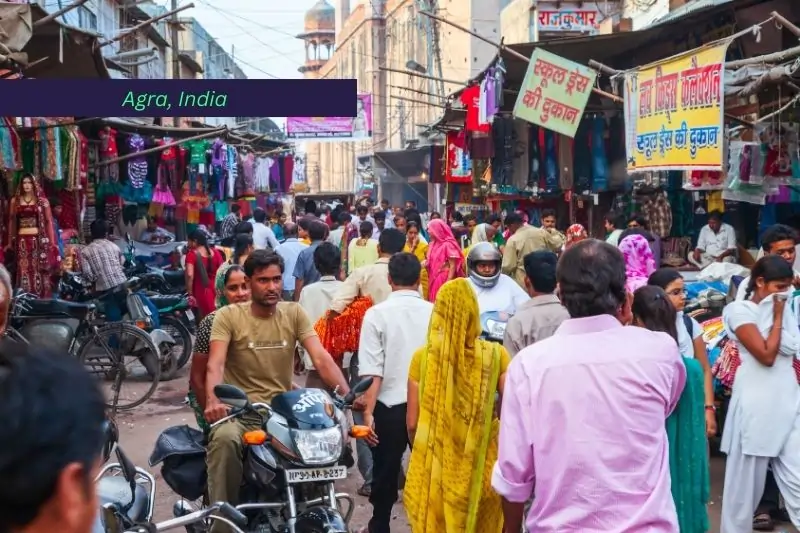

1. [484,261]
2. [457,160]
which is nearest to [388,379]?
[484,261]

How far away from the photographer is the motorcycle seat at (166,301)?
11.6 metres

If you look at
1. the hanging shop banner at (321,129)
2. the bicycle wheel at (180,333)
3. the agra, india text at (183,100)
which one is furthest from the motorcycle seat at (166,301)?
the hanging shop banner at (321,129)

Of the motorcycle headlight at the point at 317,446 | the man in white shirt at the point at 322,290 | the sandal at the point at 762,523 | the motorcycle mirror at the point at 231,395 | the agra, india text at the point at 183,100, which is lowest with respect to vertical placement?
the sandal at the point at 762,523

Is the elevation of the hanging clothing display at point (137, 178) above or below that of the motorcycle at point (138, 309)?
above

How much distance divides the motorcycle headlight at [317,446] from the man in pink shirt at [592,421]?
51.9 inches

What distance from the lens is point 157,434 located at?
8875mm

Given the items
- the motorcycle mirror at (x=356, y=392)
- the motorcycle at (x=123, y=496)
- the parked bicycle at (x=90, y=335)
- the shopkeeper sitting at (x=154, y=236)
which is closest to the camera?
the motorcycle at (x=123, y=496)

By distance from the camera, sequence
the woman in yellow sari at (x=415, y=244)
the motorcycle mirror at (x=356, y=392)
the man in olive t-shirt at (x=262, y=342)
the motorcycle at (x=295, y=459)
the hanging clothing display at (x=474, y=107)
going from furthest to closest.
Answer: the hanging clothing display at (x=474, y=107)
the woman in yellow sari at (x=415, y=244)
the man in olive t-shirt at (x=262, y=342)
the motorcycle mirror at (x=356, y=392)
the motorcycle at (x=295, y=459)

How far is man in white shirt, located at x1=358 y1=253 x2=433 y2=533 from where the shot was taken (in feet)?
18.1

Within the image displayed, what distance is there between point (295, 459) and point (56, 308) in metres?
5.59

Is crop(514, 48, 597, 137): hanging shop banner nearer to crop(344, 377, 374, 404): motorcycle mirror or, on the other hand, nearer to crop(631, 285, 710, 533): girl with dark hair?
crop(344, 377, 374, 404): motorcycle mirror

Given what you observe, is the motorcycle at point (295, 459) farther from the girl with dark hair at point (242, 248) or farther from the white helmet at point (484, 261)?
the girl with dark hair at point (242, 248)

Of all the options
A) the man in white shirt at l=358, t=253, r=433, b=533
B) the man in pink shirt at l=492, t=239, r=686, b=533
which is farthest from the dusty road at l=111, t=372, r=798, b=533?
the man in pink shirt at l=492, t=239, r=686, b=533

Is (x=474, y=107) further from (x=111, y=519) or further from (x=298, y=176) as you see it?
(x=298, y=176)
